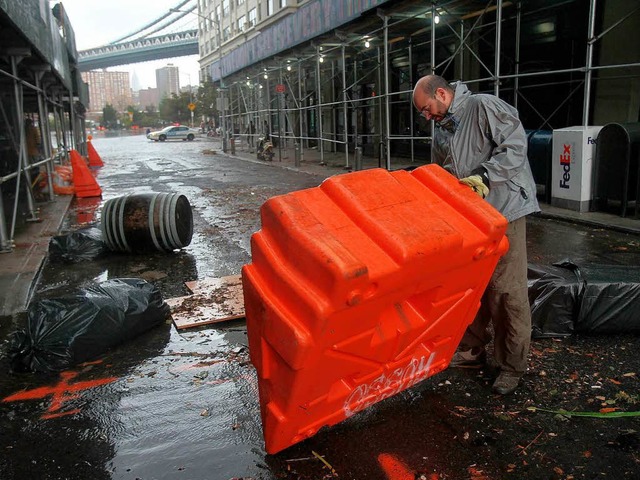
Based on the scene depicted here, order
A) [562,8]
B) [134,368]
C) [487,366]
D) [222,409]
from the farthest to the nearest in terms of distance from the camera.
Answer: [562,8] < [134,368] < [487,366] < [222,409]

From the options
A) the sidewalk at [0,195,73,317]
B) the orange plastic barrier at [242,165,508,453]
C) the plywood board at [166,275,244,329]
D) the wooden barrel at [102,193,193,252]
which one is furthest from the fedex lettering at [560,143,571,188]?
the sidewalk at [0,195,73,317]

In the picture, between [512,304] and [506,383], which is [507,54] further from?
[506,383]

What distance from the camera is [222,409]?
321cm

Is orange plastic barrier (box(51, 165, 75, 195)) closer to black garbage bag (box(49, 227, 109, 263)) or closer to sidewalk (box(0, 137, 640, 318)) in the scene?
sidewalk (box(0, 137, 640, 318))

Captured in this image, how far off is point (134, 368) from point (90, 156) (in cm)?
2243

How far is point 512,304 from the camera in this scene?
320 centimetres

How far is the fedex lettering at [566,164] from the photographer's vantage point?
353 inches

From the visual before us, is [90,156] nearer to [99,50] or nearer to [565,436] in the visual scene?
[565,436]

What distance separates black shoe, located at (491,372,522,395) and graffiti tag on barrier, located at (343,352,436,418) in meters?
0.57

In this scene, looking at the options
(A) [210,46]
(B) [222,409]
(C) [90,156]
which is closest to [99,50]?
(A) [210,46]

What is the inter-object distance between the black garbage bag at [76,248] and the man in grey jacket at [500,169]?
205 inches

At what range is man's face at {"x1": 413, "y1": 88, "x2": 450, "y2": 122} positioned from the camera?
311 centimetres

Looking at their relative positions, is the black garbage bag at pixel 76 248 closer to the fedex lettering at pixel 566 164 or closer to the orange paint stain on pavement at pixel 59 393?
the orange paint stain on pavement at pixel 59 393

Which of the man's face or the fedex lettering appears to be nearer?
the man's face
